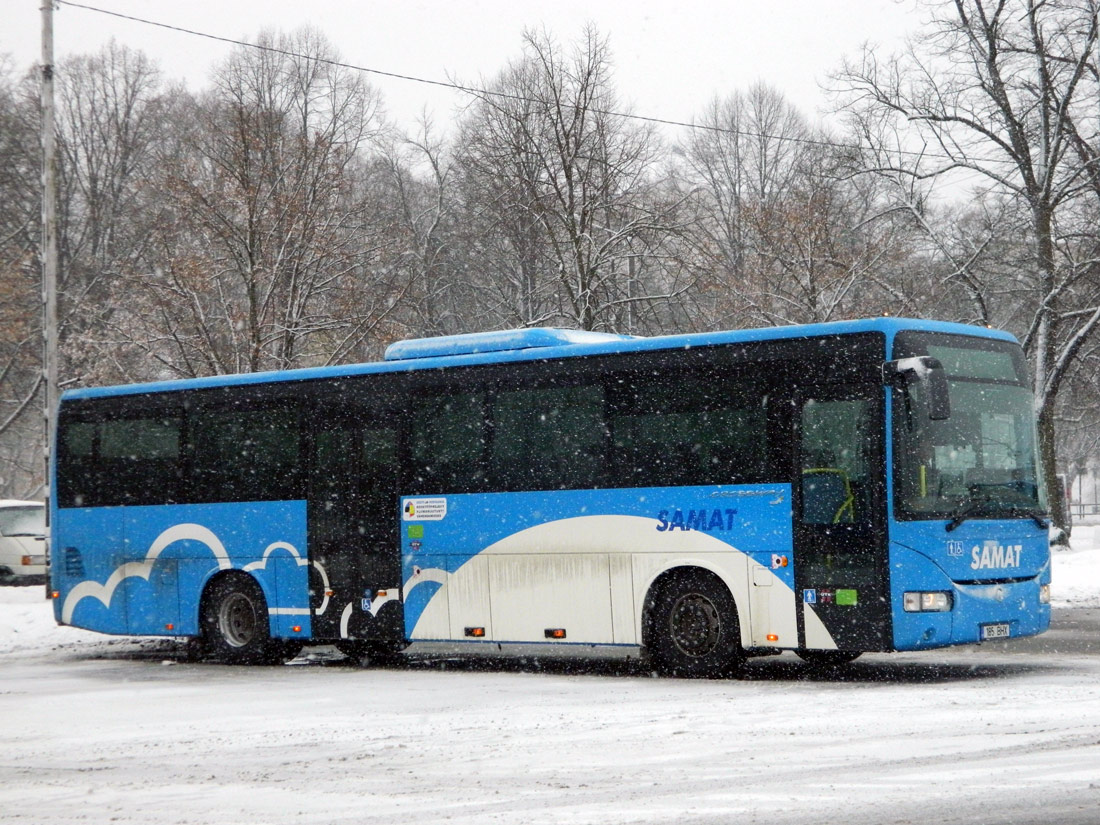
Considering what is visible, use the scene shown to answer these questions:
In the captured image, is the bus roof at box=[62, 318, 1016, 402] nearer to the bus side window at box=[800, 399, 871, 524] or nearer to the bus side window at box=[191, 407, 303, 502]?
the bus side window at box=[191, 407, 303, 502]

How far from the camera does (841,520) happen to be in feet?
45.4

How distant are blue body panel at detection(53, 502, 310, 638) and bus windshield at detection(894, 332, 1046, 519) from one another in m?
6.63

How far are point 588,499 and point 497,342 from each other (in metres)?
1.97

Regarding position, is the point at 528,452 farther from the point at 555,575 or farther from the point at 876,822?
the point at 876,822

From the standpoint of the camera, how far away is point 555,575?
15453 mm

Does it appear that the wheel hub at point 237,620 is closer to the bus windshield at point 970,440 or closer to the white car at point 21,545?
the bus windshield at point 970,440

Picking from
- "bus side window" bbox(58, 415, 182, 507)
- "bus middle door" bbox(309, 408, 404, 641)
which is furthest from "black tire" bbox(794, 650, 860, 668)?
"bus side window" bbox(58, 415, 182, 507)

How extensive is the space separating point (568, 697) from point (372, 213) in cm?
2424

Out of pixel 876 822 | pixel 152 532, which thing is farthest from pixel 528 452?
pixel 876 822

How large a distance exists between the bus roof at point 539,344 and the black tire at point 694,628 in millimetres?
2182

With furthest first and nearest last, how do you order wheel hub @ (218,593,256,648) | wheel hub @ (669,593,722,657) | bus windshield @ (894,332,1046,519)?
wheel hub @ (218,593,256,648), wheel hub @ (669,593,722,657), bus windshield @ (894,332,1046,519)

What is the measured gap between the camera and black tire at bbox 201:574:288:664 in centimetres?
1761

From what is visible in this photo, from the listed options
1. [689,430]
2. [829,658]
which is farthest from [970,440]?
[829,658]

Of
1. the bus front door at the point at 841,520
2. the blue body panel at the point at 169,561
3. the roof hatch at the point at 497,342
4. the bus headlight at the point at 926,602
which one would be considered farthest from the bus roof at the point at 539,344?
the bus headlight at the point at 926,602
